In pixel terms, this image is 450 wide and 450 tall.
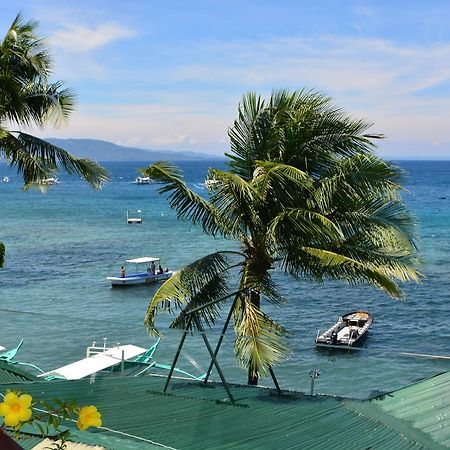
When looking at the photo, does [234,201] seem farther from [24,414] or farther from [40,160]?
[24,414]

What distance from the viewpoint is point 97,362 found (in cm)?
1314

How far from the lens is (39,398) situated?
7.54 metres

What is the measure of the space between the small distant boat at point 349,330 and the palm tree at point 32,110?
53.8ft

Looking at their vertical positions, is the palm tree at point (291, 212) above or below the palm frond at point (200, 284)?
above

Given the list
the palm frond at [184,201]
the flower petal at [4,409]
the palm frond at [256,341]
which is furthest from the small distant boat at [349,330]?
the flower petal at [4,409]

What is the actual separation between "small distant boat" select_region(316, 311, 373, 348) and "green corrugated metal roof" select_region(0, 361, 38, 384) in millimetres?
17762

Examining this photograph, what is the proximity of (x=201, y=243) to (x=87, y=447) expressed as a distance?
2202 inches

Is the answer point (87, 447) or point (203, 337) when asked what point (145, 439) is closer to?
point (87, 447)

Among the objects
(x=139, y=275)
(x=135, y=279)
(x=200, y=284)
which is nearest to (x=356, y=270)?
(x=200, y=284)

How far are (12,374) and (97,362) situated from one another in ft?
8.07

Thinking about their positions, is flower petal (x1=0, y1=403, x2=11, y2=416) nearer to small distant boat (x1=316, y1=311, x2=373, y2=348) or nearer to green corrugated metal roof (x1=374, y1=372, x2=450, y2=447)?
green corrugated metal roof (x1=374, y1=372, x2=450, y2=447)

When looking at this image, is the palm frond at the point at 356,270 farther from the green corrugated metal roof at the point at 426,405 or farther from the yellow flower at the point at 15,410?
the yellow flower at the point at 15,410

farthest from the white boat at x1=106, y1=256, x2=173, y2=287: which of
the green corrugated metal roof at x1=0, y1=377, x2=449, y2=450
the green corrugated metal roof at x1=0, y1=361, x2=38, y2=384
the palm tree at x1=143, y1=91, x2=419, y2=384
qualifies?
the green corrugated metal roof at x1=0, y1=377, x2=449, y2=450

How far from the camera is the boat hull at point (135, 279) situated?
41.5m
